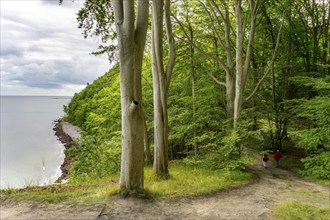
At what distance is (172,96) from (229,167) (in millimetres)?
6656

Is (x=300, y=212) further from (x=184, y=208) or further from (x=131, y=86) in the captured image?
(x=131, y=86)

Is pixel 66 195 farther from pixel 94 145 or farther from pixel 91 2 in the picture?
pixel 94 145

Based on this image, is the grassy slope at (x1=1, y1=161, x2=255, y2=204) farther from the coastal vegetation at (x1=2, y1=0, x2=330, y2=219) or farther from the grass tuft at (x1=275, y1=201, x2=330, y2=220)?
the grass tuft at (x1=275, y1=201, x2=330, y2=220)

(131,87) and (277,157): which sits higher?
(131,87)

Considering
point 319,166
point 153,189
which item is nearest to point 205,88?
point 319,166

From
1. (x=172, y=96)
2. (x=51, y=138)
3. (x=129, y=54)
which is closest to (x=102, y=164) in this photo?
(x=172, y=96)

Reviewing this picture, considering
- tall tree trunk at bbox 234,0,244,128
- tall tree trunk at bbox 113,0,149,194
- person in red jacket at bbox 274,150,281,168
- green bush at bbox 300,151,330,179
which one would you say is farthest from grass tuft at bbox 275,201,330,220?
Result: person in red jacket at bbox 274,150,281,168

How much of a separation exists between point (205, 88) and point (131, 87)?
7686mm

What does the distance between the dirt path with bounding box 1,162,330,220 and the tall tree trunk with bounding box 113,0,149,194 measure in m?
0.69

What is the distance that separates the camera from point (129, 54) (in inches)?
283

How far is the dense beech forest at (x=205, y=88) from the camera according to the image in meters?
7.59

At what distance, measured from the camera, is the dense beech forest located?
7.59m

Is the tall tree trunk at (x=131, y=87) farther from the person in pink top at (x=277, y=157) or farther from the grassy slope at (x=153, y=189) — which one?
the person in pink top at (x=277, y=157)

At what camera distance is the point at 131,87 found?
7.33m
